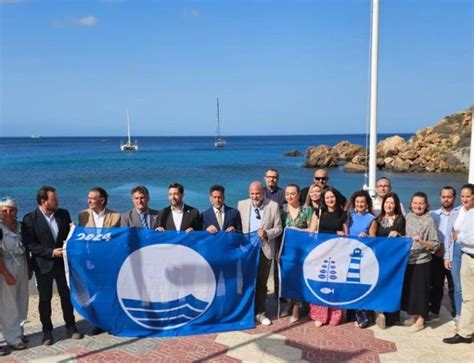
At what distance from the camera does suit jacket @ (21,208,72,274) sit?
5.31 metres

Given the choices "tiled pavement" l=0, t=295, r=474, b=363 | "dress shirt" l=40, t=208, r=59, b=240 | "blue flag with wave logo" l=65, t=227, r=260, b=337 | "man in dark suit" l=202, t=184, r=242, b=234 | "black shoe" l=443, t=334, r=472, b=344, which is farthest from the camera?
"man in dark suit" l=202, t=184, r=242, b=234

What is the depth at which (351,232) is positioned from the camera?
19.8ft

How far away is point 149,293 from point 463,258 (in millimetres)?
4116

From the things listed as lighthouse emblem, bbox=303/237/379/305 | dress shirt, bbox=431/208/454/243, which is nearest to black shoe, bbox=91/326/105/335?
lighthouse emblem, bbox=303/237/379/305

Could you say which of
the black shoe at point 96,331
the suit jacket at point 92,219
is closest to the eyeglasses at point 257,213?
the suit jacket at point 92,219

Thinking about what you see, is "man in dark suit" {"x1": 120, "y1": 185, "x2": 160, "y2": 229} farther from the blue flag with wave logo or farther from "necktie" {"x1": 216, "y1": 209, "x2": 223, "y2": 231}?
"necktie" {"x1": 216, "y1": 209, "x2": 223, "y2": 231}

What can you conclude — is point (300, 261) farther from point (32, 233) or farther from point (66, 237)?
point (32, 233)

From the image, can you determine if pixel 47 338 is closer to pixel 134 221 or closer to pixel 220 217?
pixel 134 221

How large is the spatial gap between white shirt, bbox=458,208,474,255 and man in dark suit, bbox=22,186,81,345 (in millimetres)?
5033

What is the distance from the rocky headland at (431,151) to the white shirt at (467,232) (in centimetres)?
4252

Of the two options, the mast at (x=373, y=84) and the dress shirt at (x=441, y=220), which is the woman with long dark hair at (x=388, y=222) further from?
the mast at (x=373, y=84)

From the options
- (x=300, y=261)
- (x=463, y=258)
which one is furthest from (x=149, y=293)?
(x=463, y=258)

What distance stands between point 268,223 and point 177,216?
128 centimetres

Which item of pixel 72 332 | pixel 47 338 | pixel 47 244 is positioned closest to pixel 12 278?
pixel 47 244
